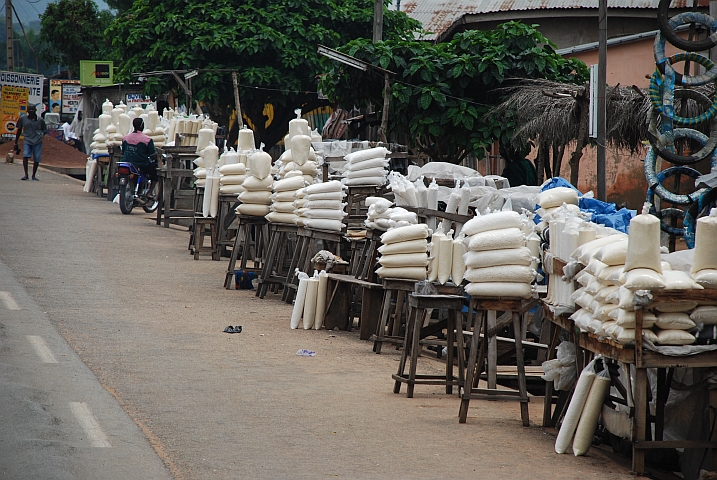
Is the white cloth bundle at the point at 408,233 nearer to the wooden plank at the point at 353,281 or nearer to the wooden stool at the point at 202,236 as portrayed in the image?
the wooden plank at the point at 353,281

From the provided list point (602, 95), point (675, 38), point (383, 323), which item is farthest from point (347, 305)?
point (675, 38)

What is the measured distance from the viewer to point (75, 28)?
50906mm

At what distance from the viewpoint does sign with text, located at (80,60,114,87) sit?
37.4m

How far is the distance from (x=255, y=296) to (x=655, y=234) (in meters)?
7.98

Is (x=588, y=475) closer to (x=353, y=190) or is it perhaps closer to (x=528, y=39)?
(x=353, y=190)

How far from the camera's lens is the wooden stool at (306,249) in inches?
456

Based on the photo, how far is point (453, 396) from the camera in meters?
7.86

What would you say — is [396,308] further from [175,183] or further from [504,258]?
[175,183]

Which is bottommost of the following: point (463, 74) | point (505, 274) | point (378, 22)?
point (505, 274)

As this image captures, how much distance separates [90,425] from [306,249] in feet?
19.6

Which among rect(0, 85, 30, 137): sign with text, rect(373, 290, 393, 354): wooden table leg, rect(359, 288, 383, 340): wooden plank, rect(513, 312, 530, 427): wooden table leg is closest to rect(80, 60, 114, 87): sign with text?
rect(0, 85, 30, 137): sign with text

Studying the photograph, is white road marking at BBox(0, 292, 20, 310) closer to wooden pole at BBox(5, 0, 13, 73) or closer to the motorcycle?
the motorcycle

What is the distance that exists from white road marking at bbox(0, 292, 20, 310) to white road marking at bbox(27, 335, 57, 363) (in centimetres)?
152

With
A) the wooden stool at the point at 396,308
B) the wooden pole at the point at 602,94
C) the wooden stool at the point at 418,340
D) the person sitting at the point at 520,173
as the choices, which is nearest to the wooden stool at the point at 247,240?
the wooden stool at the point at 396,308
